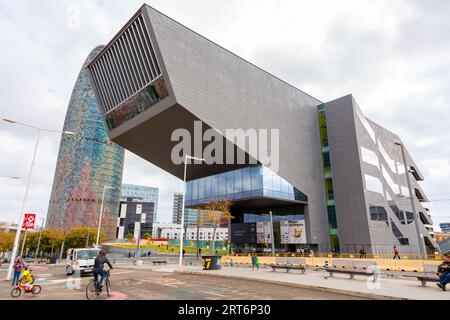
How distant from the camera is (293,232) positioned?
134 ft

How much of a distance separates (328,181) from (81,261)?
3856 centimetres

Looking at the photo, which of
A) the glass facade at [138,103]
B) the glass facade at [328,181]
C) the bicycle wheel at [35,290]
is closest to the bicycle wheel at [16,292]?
the bicycle wheel at [35,290]

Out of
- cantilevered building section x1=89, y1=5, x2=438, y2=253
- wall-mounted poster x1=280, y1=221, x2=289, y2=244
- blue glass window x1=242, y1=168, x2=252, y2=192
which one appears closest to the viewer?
cantilevered building section x1=89, y1=5, x2=438, y2=253

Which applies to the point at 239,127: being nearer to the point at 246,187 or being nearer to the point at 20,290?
the point at 246,187

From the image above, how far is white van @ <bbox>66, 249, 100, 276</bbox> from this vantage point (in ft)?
66.3

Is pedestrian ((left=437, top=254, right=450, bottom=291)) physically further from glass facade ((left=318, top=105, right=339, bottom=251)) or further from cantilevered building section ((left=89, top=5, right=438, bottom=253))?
glass facade ((left=318, top=105, right=339, bottom=251))

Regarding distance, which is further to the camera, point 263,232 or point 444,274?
point 263,232

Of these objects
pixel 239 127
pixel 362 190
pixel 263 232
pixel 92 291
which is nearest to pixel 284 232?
pixel 263 232

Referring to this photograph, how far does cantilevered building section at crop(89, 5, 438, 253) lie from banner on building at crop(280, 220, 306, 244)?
15cm

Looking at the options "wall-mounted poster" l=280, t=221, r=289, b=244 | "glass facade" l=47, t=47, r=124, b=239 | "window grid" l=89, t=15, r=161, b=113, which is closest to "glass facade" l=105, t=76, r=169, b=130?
"window grid" l=89, t=15, r=161, b=113

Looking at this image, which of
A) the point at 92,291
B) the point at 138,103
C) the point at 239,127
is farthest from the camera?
the point at 239,127

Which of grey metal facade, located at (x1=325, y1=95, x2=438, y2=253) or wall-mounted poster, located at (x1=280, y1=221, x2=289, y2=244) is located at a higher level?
grey metal facade, located at (x1=325, y1=95, x2=438, y2=253)

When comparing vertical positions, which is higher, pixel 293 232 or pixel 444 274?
pixel 293 232
